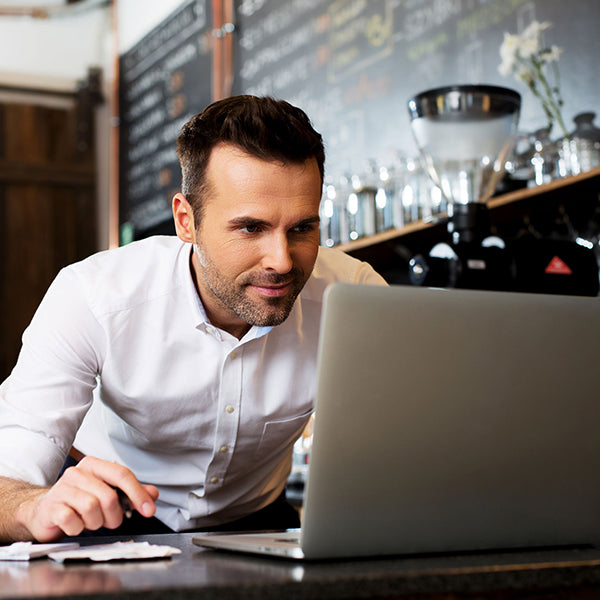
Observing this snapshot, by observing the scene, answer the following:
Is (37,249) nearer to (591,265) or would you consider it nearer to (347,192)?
(347,192)

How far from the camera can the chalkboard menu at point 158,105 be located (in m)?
3.62

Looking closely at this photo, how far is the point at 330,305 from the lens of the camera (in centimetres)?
71

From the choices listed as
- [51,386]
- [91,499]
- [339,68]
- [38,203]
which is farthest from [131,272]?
[38,203]

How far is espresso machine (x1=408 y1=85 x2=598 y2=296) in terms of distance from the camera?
62.4 inches

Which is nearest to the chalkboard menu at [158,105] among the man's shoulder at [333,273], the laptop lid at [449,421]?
the man's shoulder at [333,273]

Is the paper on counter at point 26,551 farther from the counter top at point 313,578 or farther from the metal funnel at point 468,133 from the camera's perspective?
the metal funnel at point 468,133

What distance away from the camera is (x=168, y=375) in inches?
54.7

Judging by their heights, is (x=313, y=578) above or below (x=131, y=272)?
below

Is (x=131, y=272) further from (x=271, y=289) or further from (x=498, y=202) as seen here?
(x=498, y=202)

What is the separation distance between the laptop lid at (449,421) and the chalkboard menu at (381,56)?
1.32 m

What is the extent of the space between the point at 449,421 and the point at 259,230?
551 millimetres

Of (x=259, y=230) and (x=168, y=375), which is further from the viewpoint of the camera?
(x=168, y=375)

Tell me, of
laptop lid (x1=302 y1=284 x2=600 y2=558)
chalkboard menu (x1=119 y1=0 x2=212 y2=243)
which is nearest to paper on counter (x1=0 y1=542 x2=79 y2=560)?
laptop lid (x1=302 y1=284 x2=600 y2=558)

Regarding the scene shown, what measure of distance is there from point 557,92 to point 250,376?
3.70 ft
